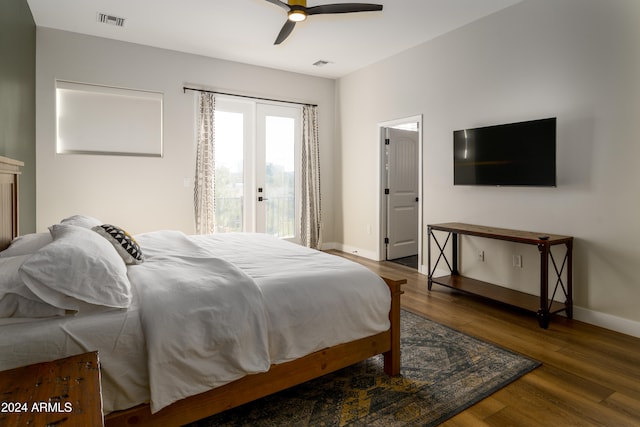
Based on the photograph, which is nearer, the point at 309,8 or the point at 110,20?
the point at 309,8

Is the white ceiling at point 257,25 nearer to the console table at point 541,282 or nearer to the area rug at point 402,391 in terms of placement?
the console table at point 541,282

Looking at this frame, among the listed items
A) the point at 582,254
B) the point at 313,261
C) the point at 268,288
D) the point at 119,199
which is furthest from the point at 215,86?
the point at 582,254

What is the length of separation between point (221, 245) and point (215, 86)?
9.69 feet

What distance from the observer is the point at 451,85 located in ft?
14.3

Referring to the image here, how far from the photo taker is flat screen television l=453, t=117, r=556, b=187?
3.29 meters

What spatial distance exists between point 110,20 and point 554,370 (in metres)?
5.09

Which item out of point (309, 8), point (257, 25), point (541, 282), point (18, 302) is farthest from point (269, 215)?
point (18, 302)

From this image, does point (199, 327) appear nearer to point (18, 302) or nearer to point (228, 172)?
point (18, 302)

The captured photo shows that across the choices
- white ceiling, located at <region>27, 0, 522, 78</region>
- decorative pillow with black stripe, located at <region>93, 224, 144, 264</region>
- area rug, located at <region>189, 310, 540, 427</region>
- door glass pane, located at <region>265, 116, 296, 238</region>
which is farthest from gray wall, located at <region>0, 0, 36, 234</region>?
door glass pane, located at <region>265, 116, 296, 238</region>

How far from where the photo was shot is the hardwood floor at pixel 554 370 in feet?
6.36

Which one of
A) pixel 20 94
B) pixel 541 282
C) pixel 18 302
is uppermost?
pixel 20 94

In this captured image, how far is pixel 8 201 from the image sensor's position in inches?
98.7

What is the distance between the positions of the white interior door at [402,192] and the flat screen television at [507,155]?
1467mm

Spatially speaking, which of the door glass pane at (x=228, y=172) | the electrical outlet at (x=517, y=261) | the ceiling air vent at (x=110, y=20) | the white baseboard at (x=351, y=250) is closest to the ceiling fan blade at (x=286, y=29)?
the ceiling air vent at (x=110, y=20)
